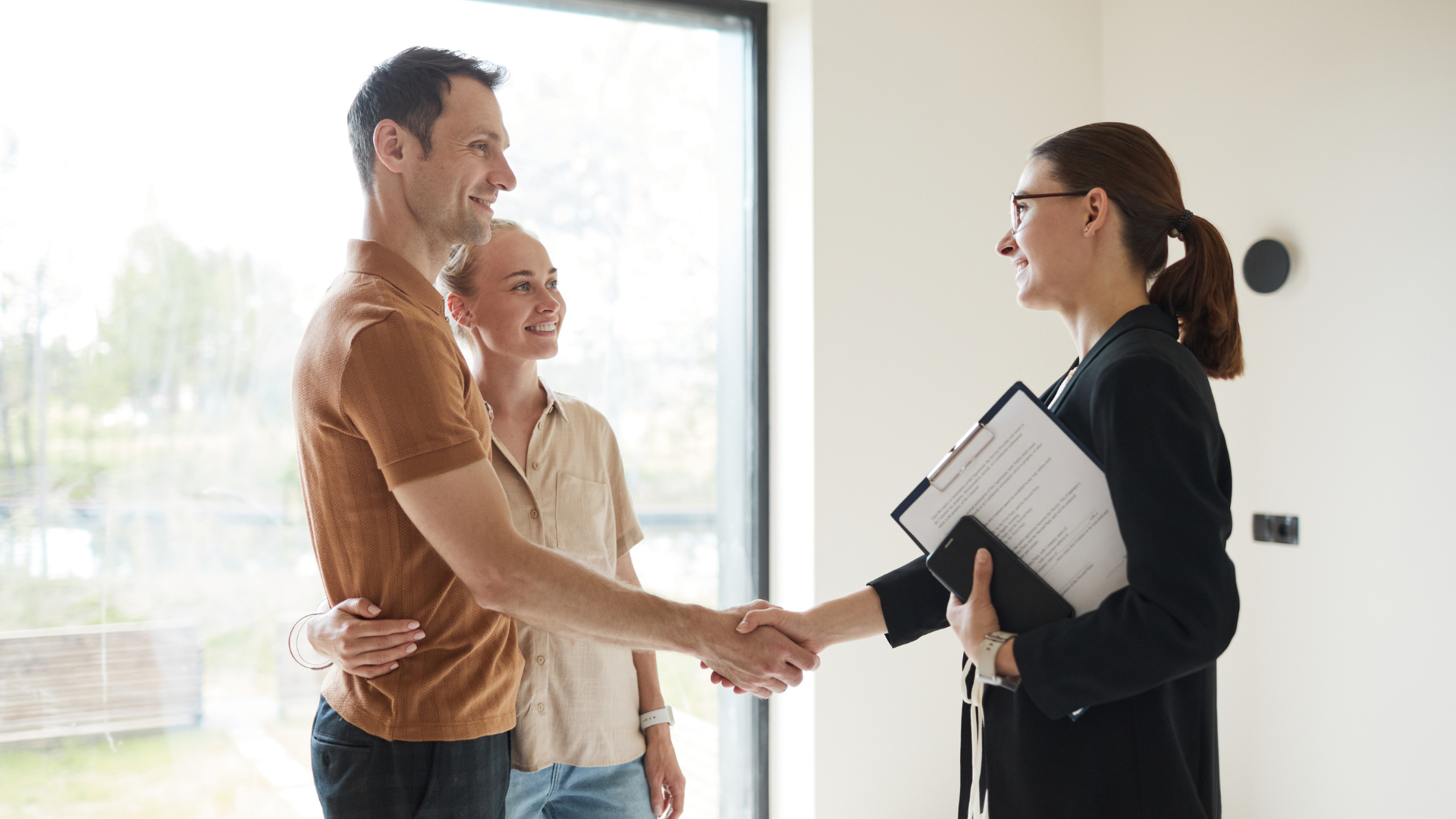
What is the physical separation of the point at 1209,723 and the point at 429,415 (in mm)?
1033

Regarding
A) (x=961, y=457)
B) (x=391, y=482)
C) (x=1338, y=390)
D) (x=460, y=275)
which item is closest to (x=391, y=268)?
(x=391, y=482)

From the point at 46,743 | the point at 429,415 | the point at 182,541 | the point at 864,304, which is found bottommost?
the point at 46,743

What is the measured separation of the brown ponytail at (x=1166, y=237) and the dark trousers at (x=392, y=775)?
1096mm

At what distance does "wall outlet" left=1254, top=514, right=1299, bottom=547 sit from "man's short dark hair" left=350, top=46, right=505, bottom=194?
2.22 metres

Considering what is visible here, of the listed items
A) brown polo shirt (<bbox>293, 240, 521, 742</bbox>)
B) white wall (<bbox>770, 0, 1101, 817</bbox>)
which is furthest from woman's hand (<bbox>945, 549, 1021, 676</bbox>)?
white wall (<bbox>770, 0, 1101, 817</bbox>)

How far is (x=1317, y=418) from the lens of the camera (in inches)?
92.2

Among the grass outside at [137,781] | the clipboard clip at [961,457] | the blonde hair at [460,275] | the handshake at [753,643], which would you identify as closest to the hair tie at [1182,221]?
the clipboard clip at [961,457]

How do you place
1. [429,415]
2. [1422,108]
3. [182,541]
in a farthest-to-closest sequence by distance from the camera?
[182,541], [1422,108], [429,415]

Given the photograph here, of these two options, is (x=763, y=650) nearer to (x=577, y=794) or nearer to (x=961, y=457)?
(x=577, y=794)

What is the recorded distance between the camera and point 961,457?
1.23 meters

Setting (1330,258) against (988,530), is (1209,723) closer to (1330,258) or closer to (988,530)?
(988,530)

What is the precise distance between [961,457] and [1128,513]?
0.72 ft

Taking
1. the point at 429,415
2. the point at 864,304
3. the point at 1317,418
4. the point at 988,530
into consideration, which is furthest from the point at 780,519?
the point at 429,415

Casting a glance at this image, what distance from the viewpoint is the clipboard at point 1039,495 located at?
3.76 feet
